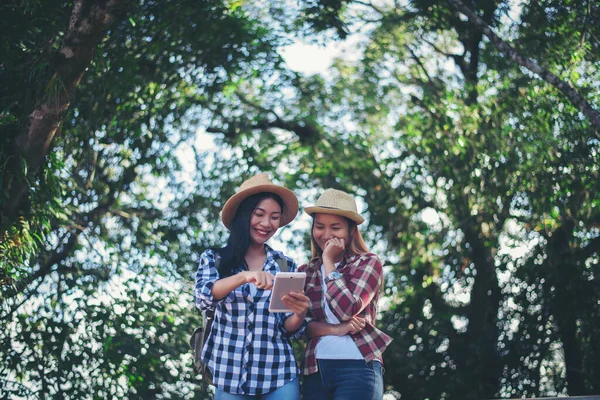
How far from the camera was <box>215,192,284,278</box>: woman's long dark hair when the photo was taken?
3.23m

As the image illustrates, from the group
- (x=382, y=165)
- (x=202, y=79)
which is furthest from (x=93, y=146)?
(x=382, y=165)

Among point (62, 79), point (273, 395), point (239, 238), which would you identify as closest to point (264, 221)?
point (239, 238)

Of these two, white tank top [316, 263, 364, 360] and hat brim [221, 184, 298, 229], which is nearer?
white tank top [316, 263, 364, 360]

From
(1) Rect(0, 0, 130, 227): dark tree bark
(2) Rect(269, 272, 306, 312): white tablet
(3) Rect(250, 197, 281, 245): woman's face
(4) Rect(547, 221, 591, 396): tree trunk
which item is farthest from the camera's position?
(4) Rect(547, 221, 591, 396): tree trunk


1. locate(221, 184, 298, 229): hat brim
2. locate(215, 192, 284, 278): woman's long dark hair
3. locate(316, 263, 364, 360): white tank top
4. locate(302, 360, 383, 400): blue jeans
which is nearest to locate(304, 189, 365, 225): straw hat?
locate(221, 184, 298, 229): hat brim

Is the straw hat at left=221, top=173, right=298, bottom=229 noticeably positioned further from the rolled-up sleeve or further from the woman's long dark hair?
the rolled-up sleeve

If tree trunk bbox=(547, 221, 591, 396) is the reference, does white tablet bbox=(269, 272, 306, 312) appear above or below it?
below

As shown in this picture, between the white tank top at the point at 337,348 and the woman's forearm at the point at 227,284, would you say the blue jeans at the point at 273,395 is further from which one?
the woman's forearm at the point at 227,284

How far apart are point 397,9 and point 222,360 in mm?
7259

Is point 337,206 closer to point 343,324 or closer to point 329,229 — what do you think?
point 329,229

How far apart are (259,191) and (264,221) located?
0.17 m

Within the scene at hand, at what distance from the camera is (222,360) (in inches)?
121

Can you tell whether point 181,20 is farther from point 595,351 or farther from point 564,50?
Result: point 595,351

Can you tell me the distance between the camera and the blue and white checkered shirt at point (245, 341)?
3.03 m
